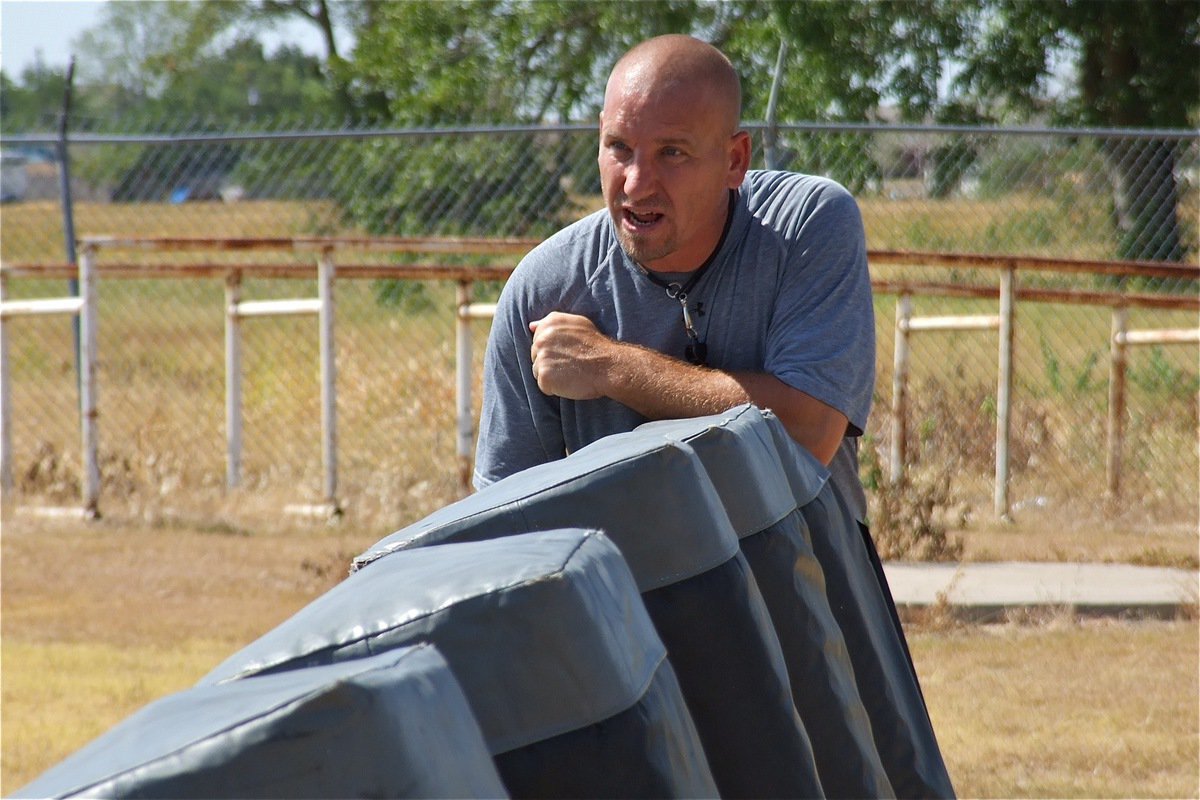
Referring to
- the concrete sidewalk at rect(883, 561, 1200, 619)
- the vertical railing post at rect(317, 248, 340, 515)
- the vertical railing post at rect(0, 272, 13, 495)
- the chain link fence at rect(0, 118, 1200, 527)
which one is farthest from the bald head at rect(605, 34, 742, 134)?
the vertical railing post at rect(0, 272, 13, 495)

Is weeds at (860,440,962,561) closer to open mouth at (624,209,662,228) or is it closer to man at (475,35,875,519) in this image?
man at (475,35,875,519)

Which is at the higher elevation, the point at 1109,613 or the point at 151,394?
the point at 151,394

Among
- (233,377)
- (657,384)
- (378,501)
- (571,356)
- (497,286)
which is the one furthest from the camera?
(497,286)

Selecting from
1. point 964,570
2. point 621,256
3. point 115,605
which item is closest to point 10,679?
point 115,605

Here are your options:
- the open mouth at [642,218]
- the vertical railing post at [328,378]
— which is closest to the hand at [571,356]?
the open mouth at [642,218]

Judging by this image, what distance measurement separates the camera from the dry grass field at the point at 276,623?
4.66 m

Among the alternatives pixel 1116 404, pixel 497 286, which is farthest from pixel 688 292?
pixel 497 286

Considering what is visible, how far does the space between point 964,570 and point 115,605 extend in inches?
150

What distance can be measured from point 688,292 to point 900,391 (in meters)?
5.02

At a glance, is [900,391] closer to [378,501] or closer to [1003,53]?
[378,501]

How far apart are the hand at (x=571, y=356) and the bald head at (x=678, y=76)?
0.46m

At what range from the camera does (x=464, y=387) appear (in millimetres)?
7910

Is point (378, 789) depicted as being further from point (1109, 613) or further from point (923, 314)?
point (923, 314)

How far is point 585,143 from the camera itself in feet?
29.9
